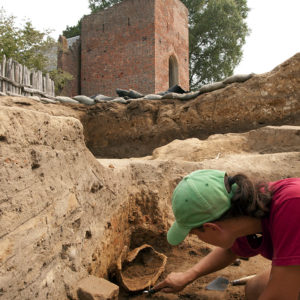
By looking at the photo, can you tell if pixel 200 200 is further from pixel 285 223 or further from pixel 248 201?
pixel 285 223

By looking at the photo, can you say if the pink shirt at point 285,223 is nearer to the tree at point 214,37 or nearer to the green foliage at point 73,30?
the tree at point 214,37

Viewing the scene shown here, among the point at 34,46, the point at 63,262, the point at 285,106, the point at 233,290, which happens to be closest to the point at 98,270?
the point at 63,262

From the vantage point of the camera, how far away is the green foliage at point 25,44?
33.6 ft

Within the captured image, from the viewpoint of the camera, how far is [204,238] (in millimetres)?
1087

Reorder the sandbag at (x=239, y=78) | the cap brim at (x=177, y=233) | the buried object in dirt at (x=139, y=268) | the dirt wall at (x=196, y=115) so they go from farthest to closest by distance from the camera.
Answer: the sandbag at (x=239, y=78) < the dirt wall at (x=196, y=115) < the buried object in dirt at (x=139, y=268) < the cap brim at (x=177, y=233)

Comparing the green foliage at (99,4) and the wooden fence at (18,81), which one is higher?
the green foliage at (99,4)

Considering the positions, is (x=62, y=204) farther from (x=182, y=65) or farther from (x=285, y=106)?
(x=182, y=65)

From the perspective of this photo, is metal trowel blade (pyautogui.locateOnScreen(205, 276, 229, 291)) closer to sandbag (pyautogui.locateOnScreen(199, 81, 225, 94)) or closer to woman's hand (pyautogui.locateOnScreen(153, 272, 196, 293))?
woman's hand (pyautogui.locateOnScreen(153, 272, 196, 293))

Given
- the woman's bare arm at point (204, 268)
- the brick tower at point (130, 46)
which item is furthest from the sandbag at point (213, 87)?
the brick tower at point (130, 46)

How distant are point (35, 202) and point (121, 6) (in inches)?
Answer: 467

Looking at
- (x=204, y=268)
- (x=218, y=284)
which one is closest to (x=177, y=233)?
(x=204, y=268)

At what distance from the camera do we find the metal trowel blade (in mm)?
1802

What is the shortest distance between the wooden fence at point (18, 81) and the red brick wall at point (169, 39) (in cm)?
524

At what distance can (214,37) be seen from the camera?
1780 cm
